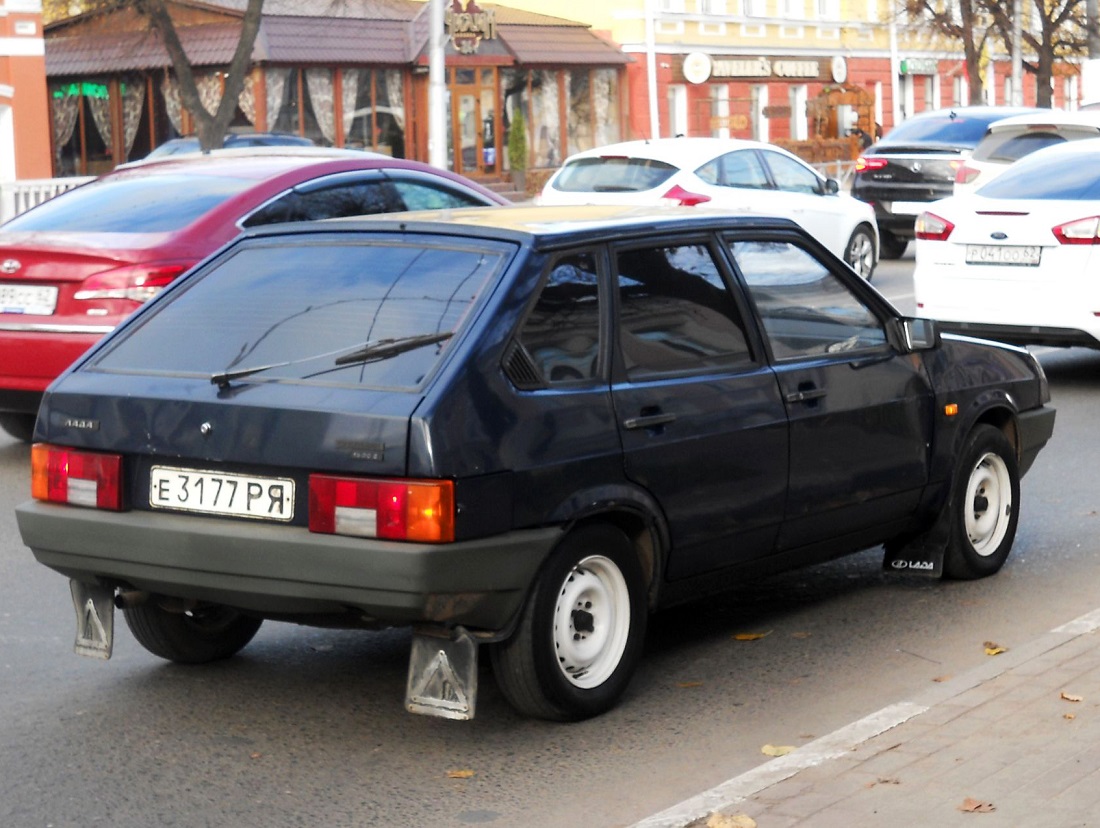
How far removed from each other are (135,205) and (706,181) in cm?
905

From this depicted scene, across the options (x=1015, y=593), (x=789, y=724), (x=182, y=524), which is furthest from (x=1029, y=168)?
(x=182, y=524)

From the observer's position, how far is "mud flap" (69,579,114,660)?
5.53 m

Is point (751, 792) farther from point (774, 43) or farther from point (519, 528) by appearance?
point (774, 43)

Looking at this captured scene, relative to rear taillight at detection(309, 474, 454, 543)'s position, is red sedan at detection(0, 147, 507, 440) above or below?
above

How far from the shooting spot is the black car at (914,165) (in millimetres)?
22438

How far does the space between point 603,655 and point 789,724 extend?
1.92ft

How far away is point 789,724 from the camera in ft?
17.9

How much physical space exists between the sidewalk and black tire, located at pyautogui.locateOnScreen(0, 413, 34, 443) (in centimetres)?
691

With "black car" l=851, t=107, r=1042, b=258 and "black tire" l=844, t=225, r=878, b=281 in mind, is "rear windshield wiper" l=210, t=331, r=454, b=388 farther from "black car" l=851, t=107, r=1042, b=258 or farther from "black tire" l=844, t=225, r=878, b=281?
"black car" l=851, t=107, r=1042, b=258

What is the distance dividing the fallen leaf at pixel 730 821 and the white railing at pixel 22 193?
72.8ft

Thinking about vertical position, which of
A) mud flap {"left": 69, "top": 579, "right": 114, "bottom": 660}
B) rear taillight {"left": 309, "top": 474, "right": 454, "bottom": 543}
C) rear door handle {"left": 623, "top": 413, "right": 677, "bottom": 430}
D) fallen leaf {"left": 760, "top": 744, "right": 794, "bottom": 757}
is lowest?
fallen leaf {"left": 760, "top": 744, "right": 794, "bottom": 757}

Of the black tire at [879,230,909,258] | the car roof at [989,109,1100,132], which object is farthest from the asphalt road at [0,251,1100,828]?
the black tire at [879,230,909,258]

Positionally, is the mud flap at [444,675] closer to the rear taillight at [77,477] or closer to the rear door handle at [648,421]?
the rear door handle at [648,421]

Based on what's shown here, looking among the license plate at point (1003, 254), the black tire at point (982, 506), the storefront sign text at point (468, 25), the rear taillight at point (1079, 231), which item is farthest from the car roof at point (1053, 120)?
the storefront sign text at point (468, 25)
